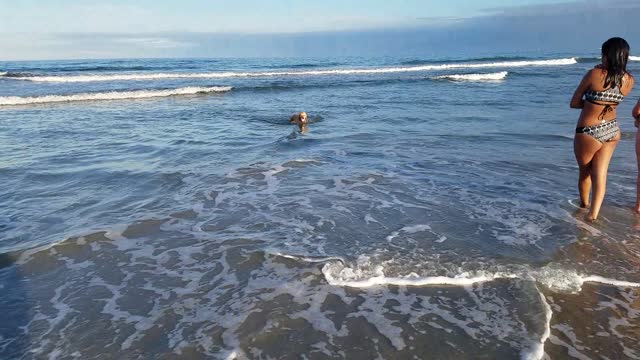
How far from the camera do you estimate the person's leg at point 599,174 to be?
5250 mm

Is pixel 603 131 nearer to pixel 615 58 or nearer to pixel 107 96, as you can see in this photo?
pixel 615 58

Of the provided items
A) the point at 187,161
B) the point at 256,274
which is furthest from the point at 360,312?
the point at 187,161

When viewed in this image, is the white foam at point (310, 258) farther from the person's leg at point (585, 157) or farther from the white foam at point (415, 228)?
the person's leg at point (585, 157)

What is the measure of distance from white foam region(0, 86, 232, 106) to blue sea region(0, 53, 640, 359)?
981cm

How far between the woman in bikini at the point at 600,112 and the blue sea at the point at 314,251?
0.50 m

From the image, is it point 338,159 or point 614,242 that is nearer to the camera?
point 614,242

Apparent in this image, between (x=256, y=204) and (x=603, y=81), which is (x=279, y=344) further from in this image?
(x=603, y=81)

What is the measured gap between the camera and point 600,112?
5.18 m

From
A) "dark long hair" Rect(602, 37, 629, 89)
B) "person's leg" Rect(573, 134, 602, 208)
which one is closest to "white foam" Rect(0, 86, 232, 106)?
"person's leg" Rect(573, 134, 602, 208)

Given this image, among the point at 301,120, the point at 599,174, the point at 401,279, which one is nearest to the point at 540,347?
the point at 401,279

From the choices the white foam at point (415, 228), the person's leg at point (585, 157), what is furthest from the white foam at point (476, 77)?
the white foam at point (415, 228)

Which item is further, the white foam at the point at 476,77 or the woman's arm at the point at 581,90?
the white foam at the point at 476,77

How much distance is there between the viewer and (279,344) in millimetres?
3180

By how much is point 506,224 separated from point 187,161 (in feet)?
18.3
